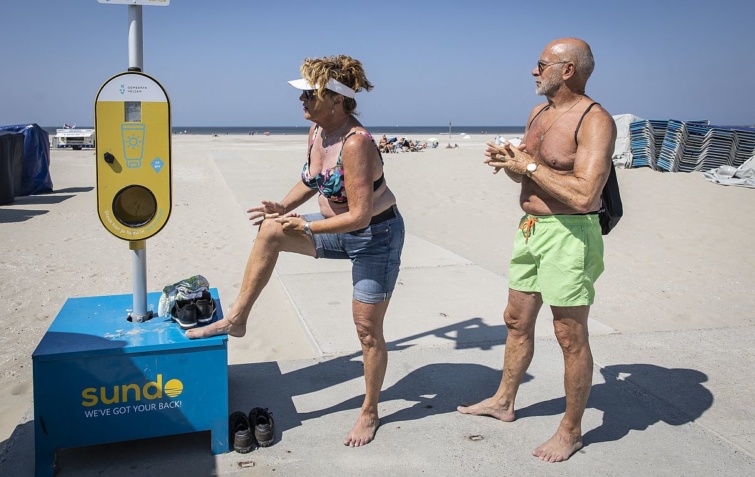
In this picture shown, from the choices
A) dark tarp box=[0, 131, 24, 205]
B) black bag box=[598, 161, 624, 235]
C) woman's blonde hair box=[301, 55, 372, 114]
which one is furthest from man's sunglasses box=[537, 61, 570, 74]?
dark tarp box=[0, 131, 24, 205]

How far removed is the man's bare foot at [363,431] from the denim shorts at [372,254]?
62 cm

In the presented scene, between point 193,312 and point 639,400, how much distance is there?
101 inches

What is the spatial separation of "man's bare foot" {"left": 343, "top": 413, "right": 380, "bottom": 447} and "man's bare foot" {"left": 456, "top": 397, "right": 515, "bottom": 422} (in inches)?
21.6

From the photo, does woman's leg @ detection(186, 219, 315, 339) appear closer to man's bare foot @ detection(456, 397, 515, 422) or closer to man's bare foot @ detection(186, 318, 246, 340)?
man's bare foot @ detection(186, 318, 246, 340)

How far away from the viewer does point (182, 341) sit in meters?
2.96

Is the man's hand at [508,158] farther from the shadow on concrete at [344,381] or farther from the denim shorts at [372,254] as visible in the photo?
the shadow on concrete at [344,381]

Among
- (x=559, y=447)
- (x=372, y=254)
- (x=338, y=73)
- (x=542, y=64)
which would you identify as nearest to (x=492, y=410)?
(x=559, y=447)

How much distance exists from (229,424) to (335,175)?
1.31m

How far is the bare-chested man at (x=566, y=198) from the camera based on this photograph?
2904mm

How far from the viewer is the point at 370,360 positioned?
10.7 ft

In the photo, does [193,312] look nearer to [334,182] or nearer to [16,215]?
[334,182]

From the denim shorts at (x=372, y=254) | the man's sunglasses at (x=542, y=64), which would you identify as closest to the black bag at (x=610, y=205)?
the man's sunglasses at (x=542, y=64)

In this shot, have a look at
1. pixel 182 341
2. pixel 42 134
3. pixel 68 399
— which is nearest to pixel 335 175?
pixel 182 341

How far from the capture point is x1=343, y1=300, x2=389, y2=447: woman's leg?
3.18 metres
